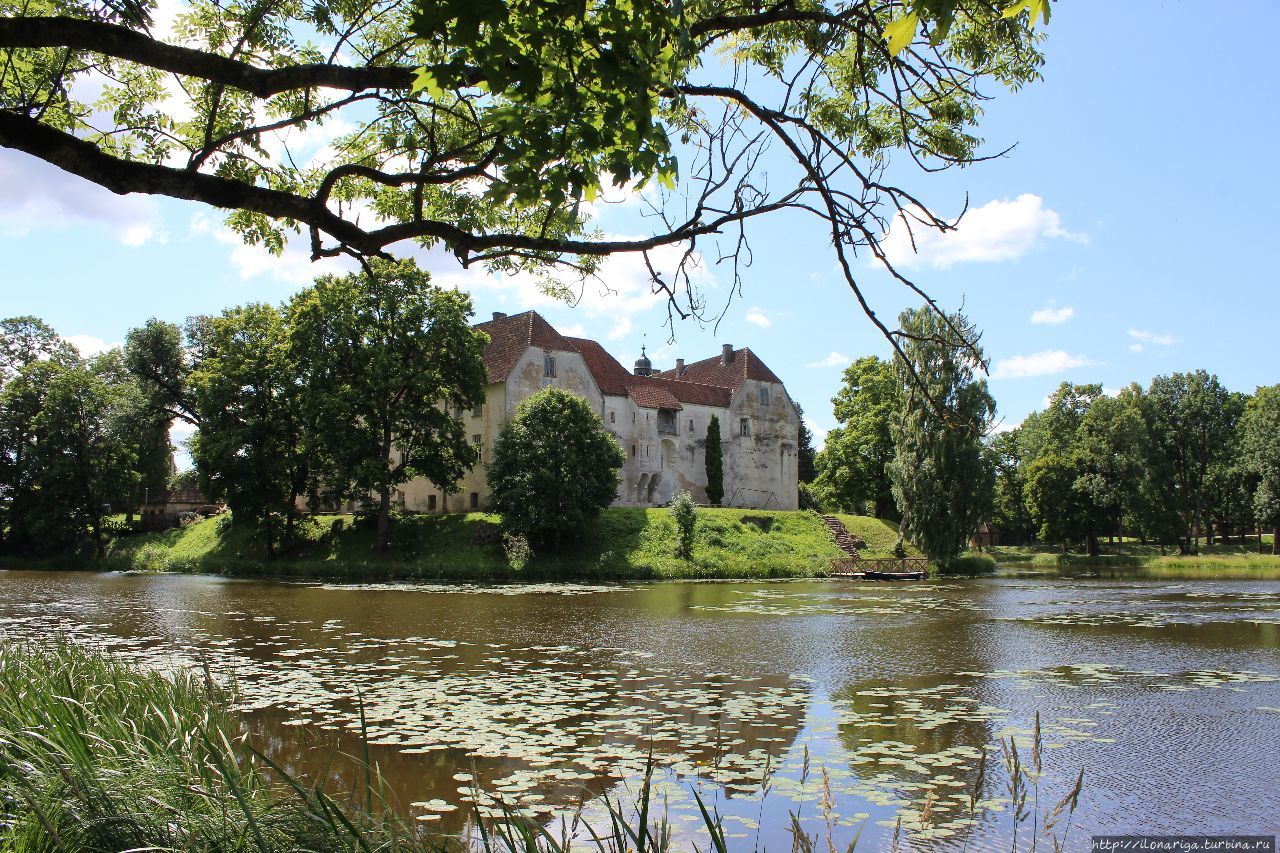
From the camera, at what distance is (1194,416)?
62469 millimetres

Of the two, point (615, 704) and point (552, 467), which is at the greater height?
point (552, 467)

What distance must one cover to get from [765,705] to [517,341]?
3883cm

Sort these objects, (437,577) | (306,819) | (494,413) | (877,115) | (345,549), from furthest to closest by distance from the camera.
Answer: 1. (494,413)
2. (345,549)
3. (437,577)
4. (877,115)
5. (306,819)

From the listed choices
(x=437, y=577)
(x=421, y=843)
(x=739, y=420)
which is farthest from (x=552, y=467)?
(x=421, y=843)

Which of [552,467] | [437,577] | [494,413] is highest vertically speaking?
[494,413]

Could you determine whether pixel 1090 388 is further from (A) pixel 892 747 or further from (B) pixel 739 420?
(A) pixel 892 747

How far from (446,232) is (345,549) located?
37.4m

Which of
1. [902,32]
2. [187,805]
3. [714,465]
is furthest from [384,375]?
[902,32]

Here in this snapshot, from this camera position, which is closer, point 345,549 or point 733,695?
point 733,695

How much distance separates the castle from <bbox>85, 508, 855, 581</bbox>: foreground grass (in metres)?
4.53

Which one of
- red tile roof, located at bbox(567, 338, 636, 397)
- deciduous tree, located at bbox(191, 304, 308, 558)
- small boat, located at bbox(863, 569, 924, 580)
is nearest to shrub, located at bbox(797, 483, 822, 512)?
red tile roof, located at bbox(567, 338, 636, 397)

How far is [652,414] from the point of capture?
51844mm

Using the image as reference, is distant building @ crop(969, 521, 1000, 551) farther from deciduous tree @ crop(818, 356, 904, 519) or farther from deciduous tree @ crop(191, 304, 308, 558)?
deciduous tree @ crop(191, 304, 308, 558)

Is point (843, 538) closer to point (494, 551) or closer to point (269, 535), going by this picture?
point (494, 551)
